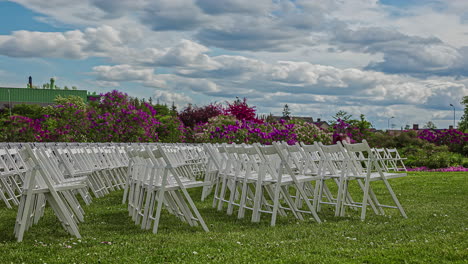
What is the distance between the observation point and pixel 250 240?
545 centimetres

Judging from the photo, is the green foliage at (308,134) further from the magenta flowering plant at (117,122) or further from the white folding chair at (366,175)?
the white folding chair at (366,175)

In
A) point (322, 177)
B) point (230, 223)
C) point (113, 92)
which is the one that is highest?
point (113, 92)

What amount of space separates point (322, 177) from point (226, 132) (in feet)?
35.3

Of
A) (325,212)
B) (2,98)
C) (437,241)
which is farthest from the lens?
(2,98)

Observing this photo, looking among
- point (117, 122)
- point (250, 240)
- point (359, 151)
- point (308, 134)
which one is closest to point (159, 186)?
point (250, 240)

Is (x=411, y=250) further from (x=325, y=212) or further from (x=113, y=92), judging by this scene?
(x=113, y=92)

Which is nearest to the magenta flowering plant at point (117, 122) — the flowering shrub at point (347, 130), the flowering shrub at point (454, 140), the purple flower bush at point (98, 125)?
the purple flower bush at point (98, 125)

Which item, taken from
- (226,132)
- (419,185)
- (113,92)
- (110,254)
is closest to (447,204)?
(419,185)

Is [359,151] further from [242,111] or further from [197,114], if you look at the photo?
[197,114]

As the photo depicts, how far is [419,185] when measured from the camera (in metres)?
12.6

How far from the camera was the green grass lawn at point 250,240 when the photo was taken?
15.1 feet

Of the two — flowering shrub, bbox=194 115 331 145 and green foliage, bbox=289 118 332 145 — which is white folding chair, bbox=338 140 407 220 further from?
green foliage, bbox=289 118 332 145

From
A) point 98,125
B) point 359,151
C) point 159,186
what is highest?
point 359,151

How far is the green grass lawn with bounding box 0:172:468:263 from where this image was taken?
4.59 metres
